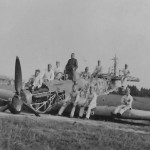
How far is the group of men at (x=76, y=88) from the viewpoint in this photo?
1547 cm

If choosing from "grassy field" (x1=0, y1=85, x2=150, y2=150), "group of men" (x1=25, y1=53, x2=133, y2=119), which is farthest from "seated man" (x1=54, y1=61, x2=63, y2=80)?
"grassy field" (x1=0, y1=85, x2=150, y2=150)

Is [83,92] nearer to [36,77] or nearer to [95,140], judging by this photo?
[36,77]

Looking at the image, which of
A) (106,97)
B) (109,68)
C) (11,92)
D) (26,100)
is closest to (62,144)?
(26,100)

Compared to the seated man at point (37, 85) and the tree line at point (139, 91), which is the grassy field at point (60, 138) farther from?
the tree line at point (139, 91)

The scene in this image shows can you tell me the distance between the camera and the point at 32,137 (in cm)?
877

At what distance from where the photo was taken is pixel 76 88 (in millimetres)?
16203

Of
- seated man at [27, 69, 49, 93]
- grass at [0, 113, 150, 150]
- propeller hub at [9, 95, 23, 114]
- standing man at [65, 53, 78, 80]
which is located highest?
standing man at [65, 53, 78, 80]

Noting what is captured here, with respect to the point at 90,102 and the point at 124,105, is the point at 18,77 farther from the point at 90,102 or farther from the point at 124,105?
the point at 124,105

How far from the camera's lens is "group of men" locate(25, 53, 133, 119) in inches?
609

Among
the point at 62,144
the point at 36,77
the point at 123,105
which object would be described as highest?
the point at 36,77

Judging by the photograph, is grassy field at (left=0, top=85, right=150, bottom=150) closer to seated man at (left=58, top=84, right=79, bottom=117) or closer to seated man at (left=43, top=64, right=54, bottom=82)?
seated man at (left=58, top=84, right=79, bottom=117)

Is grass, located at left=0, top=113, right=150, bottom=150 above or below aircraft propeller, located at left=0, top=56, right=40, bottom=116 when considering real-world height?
below

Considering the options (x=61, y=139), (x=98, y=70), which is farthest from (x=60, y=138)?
(x=98, y=70)

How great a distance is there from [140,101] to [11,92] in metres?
5.91
